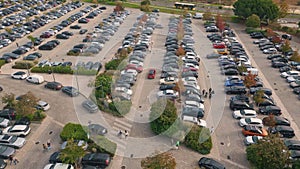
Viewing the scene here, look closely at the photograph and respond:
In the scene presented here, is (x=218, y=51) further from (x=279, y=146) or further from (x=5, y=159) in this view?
(x=5, y=159)

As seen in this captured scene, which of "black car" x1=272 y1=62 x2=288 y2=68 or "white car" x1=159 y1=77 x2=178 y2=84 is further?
"black car" x1=272 y1=62 x2=288 y2=68

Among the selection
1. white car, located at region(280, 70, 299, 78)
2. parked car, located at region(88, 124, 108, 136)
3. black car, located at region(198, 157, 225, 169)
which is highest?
white car, located at region(280, 70, 299, 78)

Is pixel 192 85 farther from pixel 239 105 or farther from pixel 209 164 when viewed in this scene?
pixel 209 164

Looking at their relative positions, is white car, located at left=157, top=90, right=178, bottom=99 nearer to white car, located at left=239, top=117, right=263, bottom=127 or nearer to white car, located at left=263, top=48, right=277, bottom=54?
white car, located at left=239, top=117, right=263, bottom=127

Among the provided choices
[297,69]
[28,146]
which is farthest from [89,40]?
[297,69]

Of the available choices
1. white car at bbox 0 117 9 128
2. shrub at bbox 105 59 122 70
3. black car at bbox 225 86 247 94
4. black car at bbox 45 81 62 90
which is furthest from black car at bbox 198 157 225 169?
shrub at bbox 105 59 122 70

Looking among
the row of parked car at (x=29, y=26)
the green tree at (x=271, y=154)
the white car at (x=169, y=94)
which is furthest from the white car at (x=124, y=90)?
the row of parked car at (x=29, y=26)

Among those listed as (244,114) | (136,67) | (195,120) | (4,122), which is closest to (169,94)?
(195,120)
